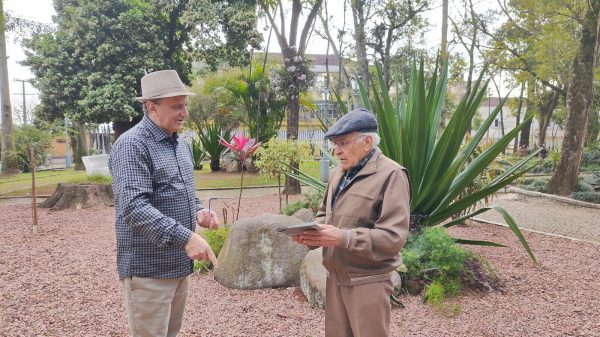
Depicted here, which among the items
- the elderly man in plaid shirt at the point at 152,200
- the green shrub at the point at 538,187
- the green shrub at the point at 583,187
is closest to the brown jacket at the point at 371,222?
the elderly man in plaid shirt at the point at 152,200

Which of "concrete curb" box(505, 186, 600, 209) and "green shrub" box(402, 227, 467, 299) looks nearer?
"green shrub" box(402, 227, 467, 299)

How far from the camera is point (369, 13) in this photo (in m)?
22.2

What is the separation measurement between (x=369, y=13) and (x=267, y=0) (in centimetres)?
1263

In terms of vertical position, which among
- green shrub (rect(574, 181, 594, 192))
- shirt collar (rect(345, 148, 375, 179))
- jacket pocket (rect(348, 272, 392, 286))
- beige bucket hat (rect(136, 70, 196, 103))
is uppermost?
beige bucket hat (rect(136, 70, 196, 103))

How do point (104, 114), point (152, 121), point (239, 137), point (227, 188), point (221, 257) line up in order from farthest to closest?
point (104, 114)
point (227, 188)
point (239, 137)
point (221, 257)
point (152, 121)

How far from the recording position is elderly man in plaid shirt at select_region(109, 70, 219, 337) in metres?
2.01

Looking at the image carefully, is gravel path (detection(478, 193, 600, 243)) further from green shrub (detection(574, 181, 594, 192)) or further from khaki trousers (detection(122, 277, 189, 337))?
khaki trousers (detection(122, 277, 189, 337))

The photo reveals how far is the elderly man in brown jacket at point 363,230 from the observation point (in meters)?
1.89

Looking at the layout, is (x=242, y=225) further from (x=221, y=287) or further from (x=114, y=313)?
(x=114, y=313)

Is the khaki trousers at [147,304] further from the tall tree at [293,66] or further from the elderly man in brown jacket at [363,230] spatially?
the tall tree at [293,66]

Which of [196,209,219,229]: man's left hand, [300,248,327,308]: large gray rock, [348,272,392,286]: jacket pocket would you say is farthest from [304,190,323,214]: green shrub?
[348,272,392,286]: jacket pocket

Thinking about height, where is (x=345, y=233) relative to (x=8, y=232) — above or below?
above

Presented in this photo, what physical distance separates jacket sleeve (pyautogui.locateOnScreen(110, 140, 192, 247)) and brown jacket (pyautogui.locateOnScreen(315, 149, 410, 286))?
692mm

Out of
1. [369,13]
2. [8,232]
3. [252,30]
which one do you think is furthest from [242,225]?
[369,13]
